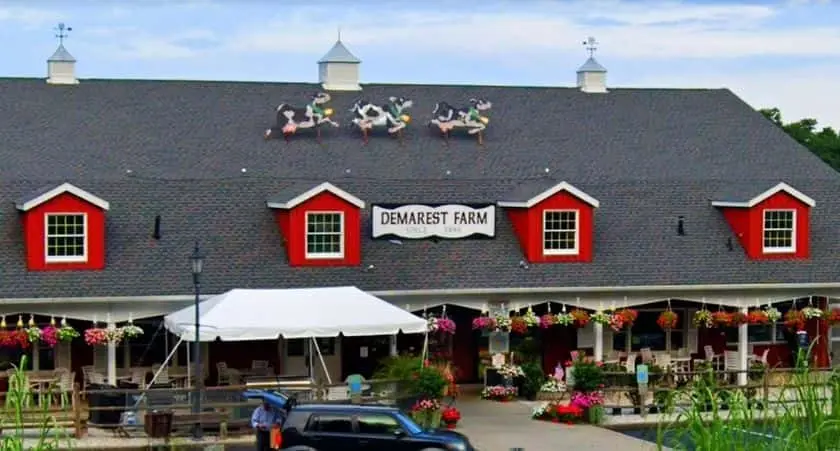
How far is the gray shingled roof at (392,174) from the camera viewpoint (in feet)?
110

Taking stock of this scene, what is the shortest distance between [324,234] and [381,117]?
18.7ft

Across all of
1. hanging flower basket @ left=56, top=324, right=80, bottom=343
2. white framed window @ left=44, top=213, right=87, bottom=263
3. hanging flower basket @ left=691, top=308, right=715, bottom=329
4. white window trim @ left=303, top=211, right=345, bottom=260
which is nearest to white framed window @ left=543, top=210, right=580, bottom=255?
hanging flower basket @ left=691, top=308, right=715, bottom=329

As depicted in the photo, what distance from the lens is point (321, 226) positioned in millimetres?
33938

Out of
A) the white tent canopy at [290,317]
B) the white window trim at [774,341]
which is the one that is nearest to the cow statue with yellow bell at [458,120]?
the white window trim at [774,341]

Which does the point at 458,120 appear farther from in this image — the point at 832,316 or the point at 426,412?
the point at 426,412

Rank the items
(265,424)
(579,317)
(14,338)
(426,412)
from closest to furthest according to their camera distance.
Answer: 1. (265,424)
2. (426,412)
3. (14,338)
4. (579,317)

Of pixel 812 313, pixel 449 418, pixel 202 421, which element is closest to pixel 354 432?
pixel 202 421

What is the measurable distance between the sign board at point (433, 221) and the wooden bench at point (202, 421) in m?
7.67

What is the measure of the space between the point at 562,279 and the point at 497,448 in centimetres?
796

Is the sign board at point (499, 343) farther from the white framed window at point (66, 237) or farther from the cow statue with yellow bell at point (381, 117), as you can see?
the white framed window at point (66, 237)

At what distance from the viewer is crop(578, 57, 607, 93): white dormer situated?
43094mm

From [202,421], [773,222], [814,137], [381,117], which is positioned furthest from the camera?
[814,137]

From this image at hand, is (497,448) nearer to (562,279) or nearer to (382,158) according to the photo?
(562,279)

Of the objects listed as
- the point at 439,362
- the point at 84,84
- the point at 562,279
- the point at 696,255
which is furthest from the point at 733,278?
the point at 84,84
